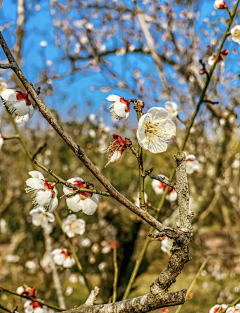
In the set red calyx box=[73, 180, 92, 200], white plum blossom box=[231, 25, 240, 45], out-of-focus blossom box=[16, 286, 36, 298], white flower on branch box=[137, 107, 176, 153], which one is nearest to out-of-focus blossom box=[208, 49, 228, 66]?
white plum blossom box=[231, 25, 240, 45]

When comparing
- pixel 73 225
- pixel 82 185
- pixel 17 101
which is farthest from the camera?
pixel 73 225

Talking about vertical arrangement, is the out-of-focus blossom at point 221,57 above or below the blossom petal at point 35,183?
above

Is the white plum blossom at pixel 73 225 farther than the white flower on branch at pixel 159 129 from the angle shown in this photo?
Yes

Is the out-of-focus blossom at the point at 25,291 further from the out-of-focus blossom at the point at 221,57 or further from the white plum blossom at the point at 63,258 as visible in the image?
the out-of-focus blossom at the point at 221,57

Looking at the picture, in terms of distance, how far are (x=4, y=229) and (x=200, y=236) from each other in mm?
4716

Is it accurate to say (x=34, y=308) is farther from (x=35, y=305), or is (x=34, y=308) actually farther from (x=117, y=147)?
(x=117, y=147)

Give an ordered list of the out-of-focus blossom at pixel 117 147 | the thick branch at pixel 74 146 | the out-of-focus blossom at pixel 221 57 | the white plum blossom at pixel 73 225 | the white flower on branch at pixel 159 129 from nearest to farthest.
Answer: the thick branch at pixel 74 146 → the out-of-focus blossom at pixel 117 147 → the white flower on branch at pixel 159 129 → the out-of-focus blossom at pixel 221 57 → the white plum blossom at pixel 73 225

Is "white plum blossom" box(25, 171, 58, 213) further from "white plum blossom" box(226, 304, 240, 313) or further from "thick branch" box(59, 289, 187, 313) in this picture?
"white plum blossom" box(226, 304, 240, 313)

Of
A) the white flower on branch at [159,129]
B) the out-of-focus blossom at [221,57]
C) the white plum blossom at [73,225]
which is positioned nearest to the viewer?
the white flower on branch at [159,129]

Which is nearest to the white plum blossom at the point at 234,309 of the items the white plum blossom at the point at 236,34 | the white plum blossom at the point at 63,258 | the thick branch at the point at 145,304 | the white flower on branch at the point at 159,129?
the thick branch at the point at 145,304

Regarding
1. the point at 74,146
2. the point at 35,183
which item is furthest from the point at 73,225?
the point at 74,146

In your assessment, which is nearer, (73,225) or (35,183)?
(35,183)

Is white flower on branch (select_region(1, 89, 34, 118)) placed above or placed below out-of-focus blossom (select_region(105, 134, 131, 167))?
above

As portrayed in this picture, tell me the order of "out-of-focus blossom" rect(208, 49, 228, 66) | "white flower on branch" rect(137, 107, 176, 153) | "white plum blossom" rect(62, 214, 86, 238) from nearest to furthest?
"white flower on branch" rect(137, 107, 176, 153)
"out-of-focus blossom" rect(208, 49, 228, 66)
"white plum blossom" rect(62, 214, 86, 238)
